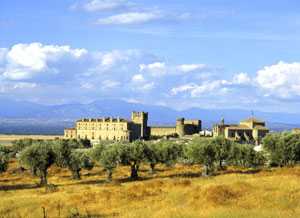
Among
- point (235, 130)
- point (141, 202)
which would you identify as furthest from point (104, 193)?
point (235, 130)

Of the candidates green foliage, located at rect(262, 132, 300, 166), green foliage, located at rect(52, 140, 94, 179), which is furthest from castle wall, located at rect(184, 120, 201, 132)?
green foliage, located at rect(52, 140, 94, 179)

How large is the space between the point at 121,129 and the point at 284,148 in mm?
99430

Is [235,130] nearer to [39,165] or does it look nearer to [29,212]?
[39,165]

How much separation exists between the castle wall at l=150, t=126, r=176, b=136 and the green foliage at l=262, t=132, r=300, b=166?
308ft

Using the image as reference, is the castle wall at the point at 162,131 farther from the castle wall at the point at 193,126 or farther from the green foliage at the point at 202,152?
the green foliage at the point at 202,152

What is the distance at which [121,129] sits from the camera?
155750mm

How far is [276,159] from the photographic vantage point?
210 feet

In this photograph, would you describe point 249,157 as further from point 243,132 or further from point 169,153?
point 243,132

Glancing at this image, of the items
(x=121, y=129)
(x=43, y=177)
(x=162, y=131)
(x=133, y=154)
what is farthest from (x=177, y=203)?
(x=162, y=131)

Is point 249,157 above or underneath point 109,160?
underneath

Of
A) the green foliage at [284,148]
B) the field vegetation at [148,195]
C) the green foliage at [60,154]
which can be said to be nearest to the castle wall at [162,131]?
the green foliage at [284,148]

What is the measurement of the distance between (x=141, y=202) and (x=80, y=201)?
5.42 meters

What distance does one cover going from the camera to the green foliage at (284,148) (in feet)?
201

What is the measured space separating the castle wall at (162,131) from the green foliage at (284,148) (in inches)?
Answer: 3695
